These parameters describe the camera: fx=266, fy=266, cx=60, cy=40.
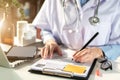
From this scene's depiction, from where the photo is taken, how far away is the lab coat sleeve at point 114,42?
149 centimetres

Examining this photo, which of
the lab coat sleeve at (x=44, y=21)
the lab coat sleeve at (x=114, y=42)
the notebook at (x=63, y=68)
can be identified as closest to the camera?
the notebook at (x=63, y=68)

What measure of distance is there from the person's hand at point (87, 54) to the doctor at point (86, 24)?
2 centimetres

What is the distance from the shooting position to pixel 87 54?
54.2 inches

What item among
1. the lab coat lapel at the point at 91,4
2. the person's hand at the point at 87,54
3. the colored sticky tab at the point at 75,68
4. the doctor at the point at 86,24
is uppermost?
the lab coat lapel at the point at 91,4

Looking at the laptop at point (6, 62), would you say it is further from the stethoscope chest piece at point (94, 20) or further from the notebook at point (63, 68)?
the stethoscope chest piece at point (94, 20)

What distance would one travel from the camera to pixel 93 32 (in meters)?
1.58

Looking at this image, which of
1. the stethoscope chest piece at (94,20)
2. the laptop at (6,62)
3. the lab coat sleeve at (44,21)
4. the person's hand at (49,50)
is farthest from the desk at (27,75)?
the lab coat sleeve at (44,21)

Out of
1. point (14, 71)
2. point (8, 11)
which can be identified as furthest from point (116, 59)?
point (8, 11)

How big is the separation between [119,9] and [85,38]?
266mm

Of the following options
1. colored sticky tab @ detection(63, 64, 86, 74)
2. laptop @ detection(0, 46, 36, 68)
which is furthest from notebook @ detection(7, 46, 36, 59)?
colored sticky tab @ detection(63, 64, 86, 74)

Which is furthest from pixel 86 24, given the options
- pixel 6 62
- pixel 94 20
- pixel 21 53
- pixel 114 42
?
pixel 6 62

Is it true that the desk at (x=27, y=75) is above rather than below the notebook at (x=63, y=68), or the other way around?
below

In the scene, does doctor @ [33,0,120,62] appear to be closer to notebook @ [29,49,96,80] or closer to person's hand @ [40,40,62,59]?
person's hand @ [40,40,62,59]

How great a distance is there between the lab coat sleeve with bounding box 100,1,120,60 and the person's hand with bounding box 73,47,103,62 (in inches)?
2.7
